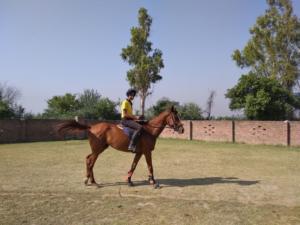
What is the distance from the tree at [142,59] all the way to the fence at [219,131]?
574cm

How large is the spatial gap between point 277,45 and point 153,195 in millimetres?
27623

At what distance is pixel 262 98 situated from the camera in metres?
27.1

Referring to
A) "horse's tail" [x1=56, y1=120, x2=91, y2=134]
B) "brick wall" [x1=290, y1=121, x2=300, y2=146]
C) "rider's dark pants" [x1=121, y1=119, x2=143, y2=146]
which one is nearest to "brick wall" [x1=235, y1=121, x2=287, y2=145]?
"brick wall" [x1=290, y1=121, x2=300, y2=146]

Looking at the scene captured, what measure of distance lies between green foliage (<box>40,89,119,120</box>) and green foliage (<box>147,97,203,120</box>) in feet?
13.4


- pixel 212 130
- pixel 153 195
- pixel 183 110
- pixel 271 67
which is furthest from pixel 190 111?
pixel 153 195

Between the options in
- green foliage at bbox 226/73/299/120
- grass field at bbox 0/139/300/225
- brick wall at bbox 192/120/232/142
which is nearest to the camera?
grass field at bbox 0/139/300/225

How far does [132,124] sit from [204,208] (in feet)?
10.0

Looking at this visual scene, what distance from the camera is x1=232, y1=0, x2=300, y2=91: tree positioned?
30.6 m

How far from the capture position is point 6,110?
88.7 ft

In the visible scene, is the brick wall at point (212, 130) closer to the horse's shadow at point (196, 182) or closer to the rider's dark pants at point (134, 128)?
the horse's shadow at point (196, 182)

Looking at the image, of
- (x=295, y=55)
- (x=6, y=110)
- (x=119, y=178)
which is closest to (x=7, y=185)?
(x=119, y=178)

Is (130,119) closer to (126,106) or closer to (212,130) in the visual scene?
(126,106)

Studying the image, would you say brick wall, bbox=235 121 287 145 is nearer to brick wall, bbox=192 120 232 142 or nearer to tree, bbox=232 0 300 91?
brick wall, bbox=192 120 232 142

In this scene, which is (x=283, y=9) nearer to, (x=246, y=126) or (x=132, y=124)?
(x=246, y=126)
